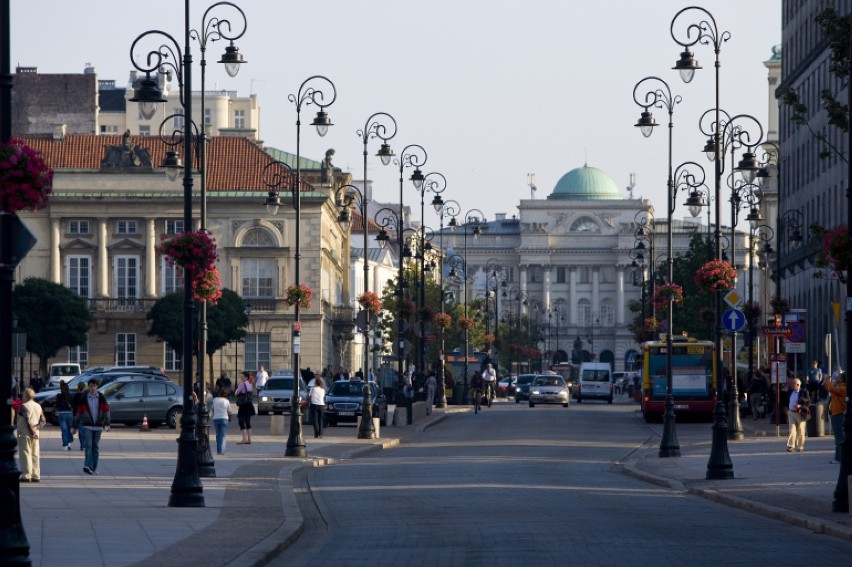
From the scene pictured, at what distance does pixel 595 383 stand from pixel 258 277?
19.4 meters

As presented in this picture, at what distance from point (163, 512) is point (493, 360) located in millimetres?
92134

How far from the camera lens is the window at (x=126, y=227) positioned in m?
92.8

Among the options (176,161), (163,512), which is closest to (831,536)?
(163,512)

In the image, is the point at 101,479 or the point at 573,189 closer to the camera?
the point at 101,479

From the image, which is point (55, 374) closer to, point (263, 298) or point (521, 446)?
point (263, 298)

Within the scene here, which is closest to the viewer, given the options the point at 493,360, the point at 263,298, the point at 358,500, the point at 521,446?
the point at 358,500

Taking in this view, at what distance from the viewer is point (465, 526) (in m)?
18.9

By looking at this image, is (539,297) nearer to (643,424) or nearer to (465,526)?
(643,424)

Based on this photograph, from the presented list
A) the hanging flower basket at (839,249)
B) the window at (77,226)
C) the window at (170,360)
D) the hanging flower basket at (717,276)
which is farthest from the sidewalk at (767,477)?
the window at (77,226)

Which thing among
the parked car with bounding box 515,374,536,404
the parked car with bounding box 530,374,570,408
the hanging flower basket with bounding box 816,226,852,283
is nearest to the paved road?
the hanging flower basket with bounding box 816,226,852,283

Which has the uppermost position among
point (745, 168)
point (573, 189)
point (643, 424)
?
point (573, 189)

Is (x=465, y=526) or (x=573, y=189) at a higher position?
(x=573, y=189)

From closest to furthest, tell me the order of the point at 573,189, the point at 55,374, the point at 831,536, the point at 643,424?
the point at 831,536 → the point at 643,424 → the point at 55,374 → the point at 573,189

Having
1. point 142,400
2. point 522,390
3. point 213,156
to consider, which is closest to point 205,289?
point 142,400
